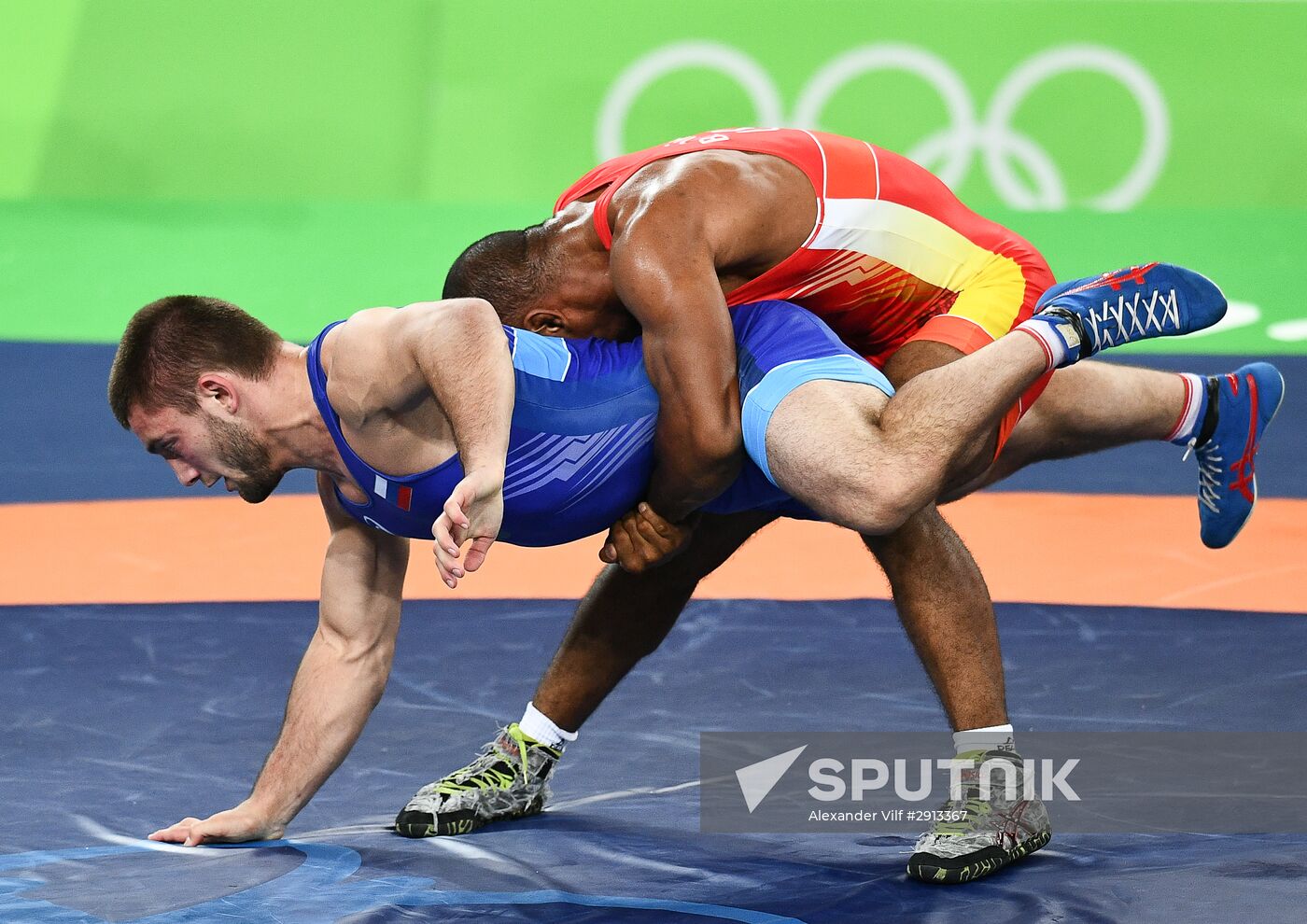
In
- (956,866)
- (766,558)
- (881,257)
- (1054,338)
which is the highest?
(766,558)

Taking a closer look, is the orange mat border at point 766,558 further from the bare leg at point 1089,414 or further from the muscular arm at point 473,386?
the muscular arm at point 473,386

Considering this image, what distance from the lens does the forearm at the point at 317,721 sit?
137 inches

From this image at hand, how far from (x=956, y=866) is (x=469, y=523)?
1.12 metres

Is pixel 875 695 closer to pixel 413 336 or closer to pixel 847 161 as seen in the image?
pixel 847 161

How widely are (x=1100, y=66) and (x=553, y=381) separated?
6730mm

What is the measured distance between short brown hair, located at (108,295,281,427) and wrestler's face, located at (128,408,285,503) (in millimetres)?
25

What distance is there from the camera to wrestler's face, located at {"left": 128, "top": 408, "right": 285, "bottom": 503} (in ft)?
10.5

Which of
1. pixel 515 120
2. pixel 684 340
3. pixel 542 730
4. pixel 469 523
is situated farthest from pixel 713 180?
pixel 515 120

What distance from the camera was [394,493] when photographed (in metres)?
3.25

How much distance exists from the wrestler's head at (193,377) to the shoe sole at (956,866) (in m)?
1.46

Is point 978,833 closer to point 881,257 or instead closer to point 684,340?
point 684,340

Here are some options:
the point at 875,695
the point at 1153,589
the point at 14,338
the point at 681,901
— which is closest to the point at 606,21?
the point at 14,338

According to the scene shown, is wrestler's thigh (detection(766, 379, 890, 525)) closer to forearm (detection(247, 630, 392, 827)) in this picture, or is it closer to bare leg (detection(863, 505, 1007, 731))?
bare leg (detection(863, 505, 1007, 731))


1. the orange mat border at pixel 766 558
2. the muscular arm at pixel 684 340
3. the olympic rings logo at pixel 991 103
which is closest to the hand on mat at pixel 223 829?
the muscular arm at pixel 684 340
